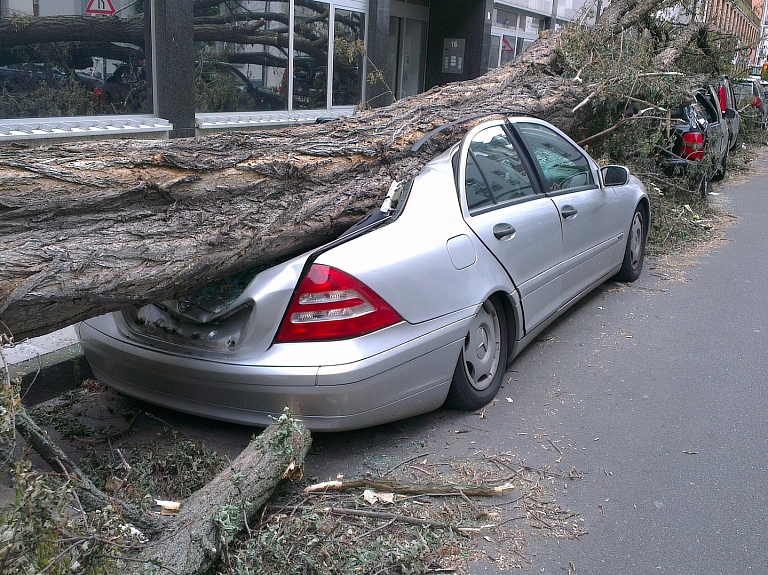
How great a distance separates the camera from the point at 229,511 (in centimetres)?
300

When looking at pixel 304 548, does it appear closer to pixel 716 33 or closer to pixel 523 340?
pixel 523 340

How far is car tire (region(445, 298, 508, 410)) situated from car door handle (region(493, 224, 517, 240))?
1.22ft

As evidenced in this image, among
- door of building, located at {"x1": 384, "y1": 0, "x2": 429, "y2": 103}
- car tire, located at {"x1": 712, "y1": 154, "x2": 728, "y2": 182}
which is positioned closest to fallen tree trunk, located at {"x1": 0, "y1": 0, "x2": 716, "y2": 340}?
car tire, located at {"x1": 712, "y1": 154, "x2": 728, "y2": 182}

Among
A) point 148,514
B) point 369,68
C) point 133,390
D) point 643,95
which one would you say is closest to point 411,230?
point 133,390

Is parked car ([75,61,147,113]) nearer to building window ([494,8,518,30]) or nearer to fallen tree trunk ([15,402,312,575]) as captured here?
fallen tree trunk ([15,402,312,575])

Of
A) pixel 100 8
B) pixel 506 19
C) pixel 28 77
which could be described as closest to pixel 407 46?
pixel 506 19

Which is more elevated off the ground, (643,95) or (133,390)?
(643,95)

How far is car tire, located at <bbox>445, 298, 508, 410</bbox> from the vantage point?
4.46m

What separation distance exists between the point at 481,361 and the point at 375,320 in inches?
42.1

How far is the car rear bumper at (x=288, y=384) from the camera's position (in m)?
3.72

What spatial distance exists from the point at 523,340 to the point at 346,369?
169cm

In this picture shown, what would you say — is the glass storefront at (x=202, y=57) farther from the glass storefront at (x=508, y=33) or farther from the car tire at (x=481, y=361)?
the glass storefront at (x=508, y=33)

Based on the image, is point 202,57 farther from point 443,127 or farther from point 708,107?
point 708,107

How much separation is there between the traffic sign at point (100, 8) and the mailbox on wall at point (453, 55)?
11.0m
